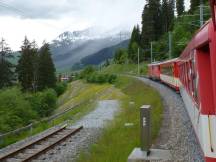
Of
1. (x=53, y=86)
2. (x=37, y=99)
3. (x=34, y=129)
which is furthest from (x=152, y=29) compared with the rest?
(x=34, y=129)

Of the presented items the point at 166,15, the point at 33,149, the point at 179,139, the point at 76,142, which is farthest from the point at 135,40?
the point at 179,139

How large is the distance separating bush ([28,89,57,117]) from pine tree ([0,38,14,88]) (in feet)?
65.2

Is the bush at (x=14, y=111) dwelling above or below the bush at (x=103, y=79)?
below

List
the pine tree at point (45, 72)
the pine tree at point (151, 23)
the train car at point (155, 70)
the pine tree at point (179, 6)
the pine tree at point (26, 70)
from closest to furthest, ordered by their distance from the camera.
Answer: the train car at point (155, 70) → the pine tree at point (26, 70) → the pine tree at point (45, 72) → the pine tree at point (151, 23) → the pine tree at point (179, 6)

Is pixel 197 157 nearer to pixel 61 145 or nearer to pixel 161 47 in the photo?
pixel 61 145

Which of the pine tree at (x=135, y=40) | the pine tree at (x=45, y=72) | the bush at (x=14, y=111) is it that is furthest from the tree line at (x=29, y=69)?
the pine tree at (x=135, y=40)

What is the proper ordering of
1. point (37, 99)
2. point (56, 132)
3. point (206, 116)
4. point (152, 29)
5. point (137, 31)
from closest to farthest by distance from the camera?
point (206, 116) → point (56, 132) → point (37, 99) → point (152, 29) → point (137, 31)

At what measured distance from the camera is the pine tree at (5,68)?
243 ft

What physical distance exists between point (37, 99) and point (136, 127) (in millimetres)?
36457

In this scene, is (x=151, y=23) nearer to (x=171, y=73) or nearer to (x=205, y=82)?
(x=171, y=73)

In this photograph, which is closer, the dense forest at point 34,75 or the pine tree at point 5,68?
the dense forest at point 34,75

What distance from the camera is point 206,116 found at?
22.4ft

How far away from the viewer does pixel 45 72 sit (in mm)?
78000

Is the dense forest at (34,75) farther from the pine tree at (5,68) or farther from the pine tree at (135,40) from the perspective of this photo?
the pine tree at (135,40)
